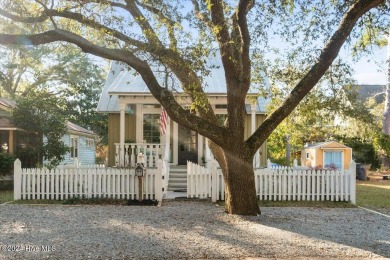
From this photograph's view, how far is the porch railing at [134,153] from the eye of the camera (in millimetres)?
16673

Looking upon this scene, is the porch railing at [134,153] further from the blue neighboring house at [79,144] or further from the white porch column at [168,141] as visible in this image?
the blue neighboring house at [79,144]

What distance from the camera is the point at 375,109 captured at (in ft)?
114

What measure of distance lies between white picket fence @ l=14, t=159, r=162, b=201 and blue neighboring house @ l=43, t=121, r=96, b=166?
14.5 meters

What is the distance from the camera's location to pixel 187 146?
63.1ft

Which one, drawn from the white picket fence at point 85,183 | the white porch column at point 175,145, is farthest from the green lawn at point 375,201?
the white porch column at point 175,145

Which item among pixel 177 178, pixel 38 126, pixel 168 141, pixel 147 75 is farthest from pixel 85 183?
pixel 38 126

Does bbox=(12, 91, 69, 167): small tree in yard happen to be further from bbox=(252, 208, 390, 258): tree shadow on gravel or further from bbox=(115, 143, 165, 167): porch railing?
bbox=(252, 208, 390, 258): tree shadow on gravel

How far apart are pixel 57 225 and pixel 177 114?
3549 mm

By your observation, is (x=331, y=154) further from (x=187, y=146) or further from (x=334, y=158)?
(x=187, y=146)

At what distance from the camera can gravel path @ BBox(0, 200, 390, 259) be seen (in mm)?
6879

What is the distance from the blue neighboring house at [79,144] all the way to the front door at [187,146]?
11578mm

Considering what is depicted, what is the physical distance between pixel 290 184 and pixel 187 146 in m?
6.17

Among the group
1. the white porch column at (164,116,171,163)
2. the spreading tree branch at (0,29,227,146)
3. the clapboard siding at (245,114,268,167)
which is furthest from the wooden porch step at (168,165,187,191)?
the spreading tree branch at (0,29,227,146)

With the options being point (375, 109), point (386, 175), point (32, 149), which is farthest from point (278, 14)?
point (375, 109)
